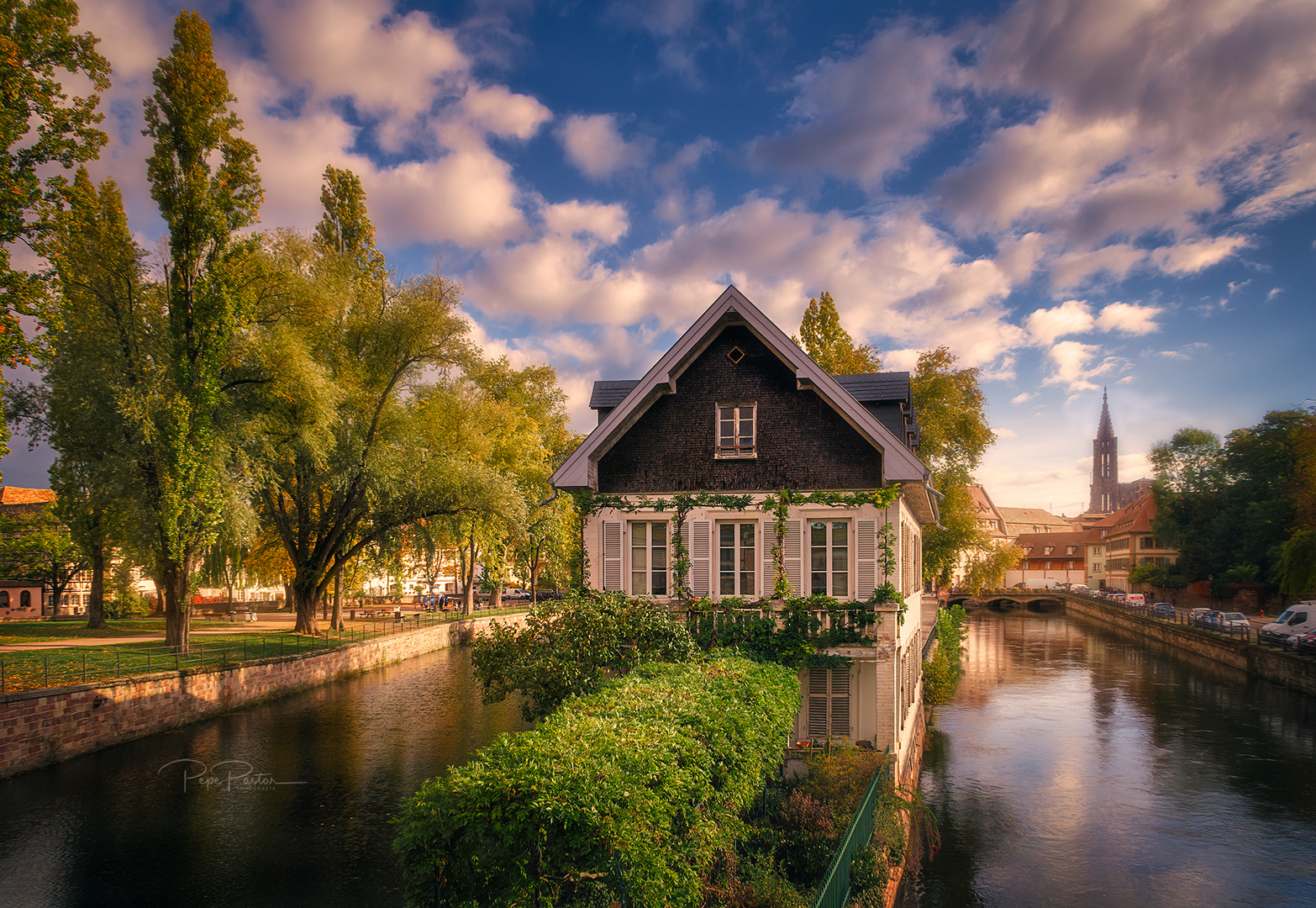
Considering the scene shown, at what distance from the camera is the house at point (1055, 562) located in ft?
407

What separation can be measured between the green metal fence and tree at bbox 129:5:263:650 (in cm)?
2520

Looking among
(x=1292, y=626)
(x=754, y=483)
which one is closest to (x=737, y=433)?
(x=754, y=483)

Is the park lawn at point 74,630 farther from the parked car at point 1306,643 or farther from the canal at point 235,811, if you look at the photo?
the parked car at point 1306,643

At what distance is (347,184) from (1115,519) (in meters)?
116

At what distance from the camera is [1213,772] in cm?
2458

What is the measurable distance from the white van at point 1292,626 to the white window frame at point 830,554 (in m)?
37.7

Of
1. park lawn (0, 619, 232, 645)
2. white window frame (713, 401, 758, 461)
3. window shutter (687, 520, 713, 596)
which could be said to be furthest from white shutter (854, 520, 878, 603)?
park lawn (0, 619, 232, 645)

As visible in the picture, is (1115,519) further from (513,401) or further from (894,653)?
(894,653)

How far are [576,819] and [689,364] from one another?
43.9 feet

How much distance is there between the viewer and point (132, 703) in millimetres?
23188

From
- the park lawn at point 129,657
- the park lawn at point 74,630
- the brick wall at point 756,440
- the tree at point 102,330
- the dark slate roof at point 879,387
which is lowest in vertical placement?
the park lawn at point 74,630

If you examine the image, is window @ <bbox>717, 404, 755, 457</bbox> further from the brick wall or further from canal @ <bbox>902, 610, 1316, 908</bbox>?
canal @ <bbox>902, 610, 1316, 908</bbox>
